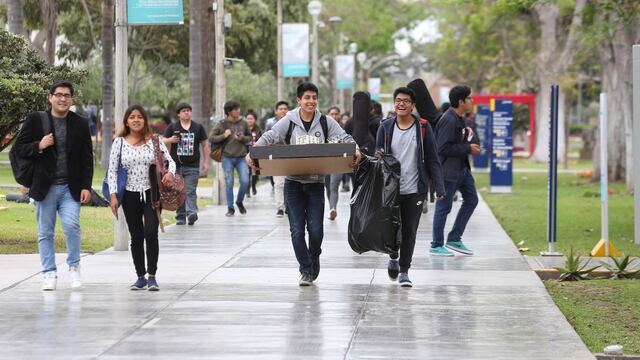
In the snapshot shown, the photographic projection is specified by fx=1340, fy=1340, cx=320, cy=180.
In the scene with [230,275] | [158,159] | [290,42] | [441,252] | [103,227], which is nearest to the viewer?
[158,159]

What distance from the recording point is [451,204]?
568 inches

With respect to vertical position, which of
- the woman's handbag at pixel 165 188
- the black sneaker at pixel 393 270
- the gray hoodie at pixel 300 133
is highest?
the gray hoodie at pixel 300 133

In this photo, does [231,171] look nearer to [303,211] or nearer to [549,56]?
[303,211]

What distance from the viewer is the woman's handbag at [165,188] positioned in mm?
11336

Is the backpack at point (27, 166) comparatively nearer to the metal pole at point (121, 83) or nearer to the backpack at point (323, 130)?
the backpack at point (323, 130)

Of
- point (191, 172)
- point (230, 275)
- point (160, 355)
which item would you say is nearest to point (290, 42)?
point (191, 172)

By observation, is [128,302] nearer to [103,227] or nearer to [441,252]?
[441,252]

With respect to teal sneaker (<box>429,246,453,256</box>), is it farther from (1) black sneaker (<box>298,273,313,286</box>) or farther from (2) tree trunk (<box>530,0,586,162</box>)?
(2) tree trunk (<box>530,0,586,162</box>)

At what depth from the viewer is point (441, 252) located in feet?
47.8

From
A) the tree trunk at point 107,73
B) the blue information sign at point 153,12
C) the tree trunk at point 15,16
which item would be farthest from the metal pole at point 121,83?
the tree trunk at point 107,73

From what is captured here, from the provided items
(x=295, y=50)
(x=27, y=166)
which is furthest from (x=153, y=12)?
(x=295, y=50)

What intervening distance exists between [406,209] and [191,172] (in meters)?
7.45

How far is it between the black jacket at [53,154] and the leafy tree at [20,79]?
2.86 metres

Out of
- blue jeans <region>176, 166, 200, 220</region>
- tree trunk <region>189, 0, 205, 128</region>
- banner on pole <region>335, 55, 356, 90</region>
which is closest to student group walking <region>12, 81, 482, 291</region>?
blue jeans <region>176, 166, 200, 220</region>
